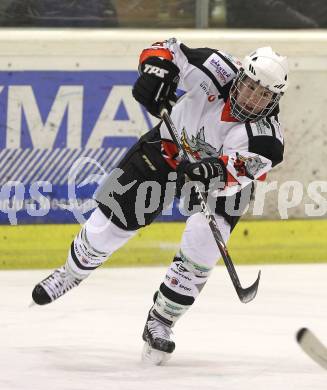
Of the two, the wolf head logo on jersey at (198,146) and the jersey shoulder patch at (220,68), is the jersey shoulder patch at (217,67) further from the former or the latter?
the wolf head logo on jersey at (198,146)

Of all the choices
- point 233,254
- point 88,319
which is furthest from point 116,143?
point 88,319

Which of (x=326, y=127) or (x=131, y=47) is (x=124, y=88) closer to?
(x=131, y=47)

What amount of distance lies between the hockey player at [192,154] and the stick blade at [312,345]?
22.3 inches

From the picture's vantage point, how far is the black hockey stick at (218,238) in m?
4.63

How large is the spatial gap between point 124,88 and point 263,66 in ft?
7.17

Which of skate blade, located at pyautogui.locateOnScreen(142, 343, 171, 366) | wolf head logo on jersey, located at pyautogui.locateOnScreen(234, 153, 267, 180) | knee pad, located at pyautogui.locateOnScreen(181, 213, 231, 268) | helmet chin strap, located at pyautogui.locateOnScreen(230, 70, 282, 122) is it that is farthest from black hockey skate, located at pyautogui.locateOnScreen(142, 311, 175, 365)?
helmet chin strap, located at pyautogui.locateOnScreen(230, 70, 282, 122)

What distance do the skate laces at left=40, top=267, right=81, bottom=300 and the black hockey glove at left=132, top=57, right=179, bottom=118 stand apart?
2.38 feet

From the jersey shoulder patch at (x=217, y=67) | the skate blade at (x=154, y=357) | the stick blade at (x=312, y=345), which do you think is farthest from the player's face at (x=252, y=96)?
the skate blade at (x=154, y=357)

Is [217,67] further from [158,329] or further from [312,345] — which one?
[312,345]

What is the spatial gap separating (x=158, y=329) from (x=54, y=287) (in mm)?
458

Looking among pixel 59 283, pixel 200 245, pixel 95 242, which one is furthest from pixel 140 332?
pixel 200 245

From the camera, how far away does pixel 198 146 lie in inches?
191

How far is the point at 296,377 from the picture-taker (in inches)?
181

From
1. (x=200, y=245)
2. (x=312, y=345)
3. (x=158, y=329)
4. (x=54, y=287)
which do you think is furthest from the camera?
(x=54, y=287)
